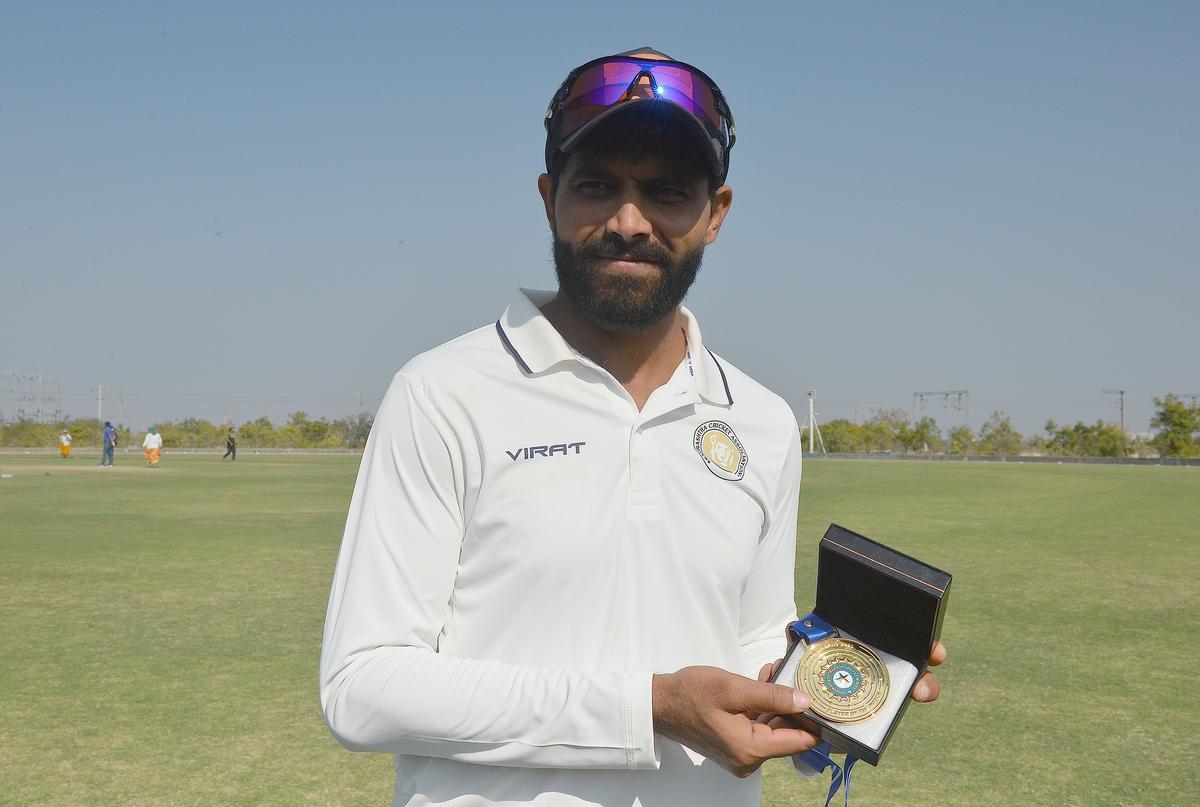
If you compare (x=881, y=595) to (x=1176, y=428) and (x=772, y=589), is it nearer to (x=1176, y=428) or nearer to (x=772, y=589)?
(x=772, y=589)

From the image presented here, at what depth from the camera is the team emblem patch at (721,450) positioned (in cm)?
185

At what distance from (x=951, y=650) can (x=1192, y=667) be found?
1.61m

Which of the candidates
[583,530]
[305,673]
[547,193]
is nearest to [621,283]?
[547,193]

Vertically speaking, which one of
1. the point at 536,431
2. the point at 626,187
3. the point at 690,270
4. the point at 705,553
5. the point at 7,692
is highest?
the point at 626,187

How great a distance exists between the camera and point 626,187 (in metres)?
1.81

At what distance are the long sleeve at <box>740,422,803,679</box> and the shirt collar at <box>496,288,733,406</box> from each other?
0.20m

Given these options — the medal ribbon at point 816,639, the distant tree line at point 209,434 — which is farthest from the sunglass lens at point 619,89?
the distant tree line at point 209,434

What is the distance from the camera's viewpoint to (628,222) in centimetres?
179

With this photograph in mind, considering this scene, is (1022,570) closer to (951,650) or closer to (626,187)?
(951,650)

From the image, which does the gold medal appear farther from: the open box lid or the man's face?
the man's face

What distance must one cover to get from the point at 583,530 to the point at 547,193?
2.29 ft

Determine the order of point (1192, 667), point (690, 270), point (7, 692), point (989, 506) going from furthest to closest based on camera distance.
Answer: point (989, 506) < point (1192, 667) < point (7, 692) < point (690, 270)

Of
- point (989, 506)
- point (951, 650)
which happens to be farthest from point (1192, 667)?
point (989, 506)

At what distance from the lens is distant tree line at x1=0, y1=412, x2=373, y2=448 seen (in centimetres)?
7594
